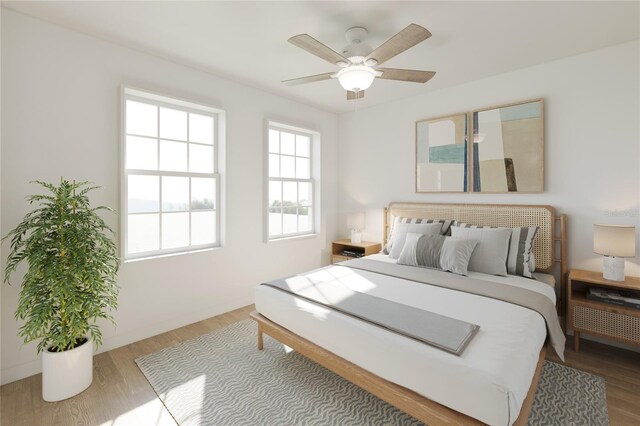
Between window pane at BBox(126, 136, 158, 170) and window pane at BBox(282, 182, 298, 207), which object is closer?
window pane at BBox(126, 136, 158, 170)

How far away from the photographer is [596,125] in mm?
2754

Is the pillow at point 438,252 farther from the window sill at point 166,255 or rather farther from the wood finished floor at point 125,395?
the window sill at point 166,255

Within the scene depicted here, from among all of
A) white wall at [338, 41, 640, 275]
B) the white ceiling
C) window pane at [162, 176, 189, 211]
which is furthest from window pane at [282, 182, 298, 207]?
white wall at [338, 41, 640, 275]

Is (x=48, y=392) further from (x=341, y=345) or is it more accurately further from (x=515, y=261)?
(x=515, y=261)

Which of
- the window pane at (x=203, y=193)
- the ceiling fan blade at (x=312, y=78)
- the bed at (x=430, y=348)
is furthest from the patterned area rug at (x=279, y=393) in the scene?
the ceiling fan blade at (x=312, y=78)

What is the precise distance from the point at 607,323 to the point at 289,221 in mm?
3460

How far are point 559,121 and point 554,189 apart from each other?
67 cm

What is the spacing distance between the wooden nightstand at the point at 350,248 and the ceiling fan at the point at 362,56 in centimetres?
222

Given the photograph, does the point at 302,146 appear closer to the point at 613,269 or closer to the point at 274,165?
the point at 274,165

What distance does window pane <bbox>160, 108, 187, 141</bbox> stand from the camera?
3.06 m

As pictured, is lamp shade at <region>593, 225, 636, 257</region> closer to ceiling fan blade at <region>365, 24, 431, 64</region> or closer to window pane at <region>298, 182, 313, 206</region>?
ceiling fan blade at <region>365, 24, 431, 64</region>

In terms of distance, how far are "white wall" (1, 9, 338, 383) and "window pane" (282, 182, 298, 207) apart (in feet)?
1.71

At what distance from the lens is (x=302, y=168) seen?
178 inches

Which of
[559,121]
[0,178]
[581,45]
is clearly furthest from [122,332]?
[581,45]
